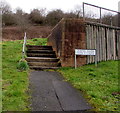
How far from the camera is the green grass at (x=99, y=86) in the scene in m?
4.38

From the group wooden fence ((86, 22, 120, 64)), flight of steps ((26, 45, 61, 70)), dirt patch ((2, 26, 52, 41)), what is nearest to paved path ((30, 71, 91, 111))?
flight of steps ((26, 45, 61, 70))

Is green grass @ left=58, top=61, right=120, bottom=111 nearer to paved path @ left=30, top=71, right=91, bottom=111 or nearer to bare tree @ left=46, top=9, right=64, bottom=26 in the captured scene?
paved path @ left=30, top=71, right=91, bottom=111

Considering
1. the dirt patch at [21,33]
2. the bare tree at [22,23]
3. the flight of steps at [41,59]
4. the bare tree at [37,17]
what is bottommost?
the flight of steps at [41,59]

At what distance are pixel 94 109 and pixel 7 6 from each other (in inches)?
1074

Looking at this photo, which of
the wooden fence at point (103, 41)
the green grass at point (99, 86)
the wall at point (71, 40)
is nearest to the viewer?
the green grass at point (99, 86)

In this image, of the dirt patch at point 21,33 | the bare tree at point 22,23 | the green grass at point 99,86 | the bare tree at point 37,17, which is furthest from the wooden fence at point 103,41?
the bare tree at point 37,17

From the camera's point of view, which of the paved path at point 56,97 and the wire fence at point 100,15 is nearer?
the paved path at point 56,97

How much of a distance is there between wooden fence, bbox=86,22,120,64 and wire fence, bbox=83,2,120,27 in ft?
1.35

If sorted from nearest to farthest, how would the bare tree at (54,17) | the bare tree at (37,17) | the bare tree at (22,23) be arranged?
the bare tree at (22,23) < the bare tree at (54,17) < the bare tree at (37,17)

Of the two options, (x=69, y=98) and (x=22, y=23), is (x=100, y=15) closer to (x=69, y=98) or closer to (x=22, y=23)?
(x=69, y=98)

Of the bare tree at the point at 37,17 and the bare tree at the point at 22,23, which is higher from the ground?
the bare tree at the point at 37,17

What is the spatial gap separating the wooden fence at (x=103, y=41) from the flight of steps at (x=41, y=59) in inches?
71.2

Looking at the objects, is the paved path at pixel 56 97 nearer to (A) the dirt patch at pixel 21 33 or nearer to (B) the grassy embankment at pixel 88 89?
(B) the grassy embankment at pixel 88 89

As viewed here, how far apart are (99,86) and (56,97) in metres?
1.61
